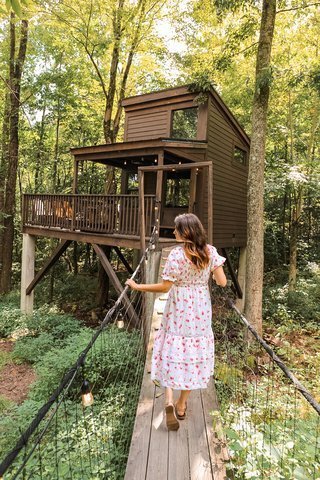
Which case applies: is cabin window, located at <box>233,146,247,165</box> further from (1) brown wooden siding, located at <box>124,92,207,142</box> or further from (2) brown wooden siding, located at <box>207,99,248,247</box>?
(1) brown wooden siding, located at <box>124,92,207,142</box>

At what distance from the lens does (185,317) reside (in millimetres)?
2416

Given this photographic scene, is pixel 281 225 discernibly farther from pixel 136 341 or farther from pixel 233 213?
pixel 136 341

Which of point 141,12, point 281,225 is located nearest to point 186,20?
point 141,12

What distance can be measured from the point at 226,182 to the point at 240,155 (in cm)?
228

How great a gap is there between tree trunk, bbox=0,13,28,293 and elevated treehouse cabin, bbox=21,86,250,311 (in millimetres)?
2486

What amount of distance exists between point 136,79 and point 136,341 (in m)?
12.5

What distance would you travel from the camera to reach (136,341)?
5.76m

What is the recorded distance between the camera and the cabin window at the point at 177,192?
36.0 feet

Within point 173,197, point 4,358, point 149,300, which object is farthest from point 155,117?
point 4,358

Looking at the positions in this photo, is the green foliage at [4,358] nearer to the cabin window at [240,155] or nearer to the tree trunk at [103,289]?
the tree trunk at [103,289]

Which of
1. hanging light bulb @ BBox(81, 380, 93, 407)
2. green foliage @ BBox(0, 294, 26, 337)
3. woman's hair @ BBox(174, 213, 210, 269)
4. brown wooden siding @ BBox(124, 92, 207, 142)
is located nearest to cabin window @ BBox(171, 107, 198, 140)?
brown wooden siding @ BBox(124, 92, 207, 142)

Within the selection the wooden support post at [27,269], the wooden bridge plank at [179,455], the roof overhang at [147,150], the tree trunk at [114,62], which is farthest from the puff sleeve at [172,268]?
the tree trunk at [114,62]

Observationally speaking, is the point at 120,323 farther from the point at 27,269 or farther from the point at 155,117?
the point at 155,117

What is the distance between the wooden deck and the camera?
7.10 ft
